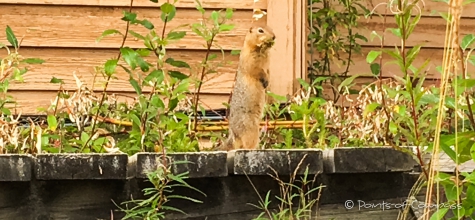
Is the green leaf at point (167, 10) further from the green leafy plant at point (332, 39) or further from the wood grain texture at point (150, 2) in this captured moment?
the green leafy plant at point (332, 39)

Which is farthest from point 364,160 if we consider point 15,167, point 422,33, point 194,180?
point 422,33

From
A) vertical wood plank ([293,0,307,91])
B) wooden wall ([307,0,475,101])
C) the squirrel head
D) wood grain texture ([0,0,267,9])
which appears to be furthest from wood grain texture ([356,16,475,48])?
the squirrel head

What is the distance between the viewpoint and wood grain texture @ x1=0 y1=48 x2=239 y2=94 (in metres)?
4.95

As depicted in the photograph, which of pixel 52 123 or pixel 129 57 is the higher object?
pixel 129 57

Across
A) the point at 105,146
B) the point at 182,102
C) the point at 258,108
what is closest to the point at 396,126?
the point at 258,108

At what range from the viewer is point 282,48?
4.86 meters

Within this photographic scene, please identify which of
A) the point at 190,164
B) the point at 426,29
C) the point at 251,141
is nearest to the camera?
the point at 190,164

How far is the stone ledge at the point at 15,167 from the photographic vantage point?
8.89ft

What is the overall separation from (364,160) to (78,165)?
42.0 inches

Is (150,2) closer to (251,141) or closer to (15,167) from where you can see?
(251,141)

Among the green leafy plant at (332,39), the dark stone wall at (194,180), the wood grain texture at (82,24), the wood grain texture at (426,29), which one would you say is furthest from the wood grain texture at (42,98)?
the dark stone wall at (194,180)

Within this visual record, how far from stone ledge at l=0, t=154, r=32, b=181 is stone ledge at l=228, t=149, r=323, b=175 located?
0.76 m

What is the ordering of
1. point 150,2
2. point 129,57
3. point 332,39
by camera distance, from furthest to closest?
point 332,39 → point 150,2 → point 129,57

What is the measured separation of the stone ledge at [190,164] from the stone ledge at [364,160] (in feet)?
1.35
